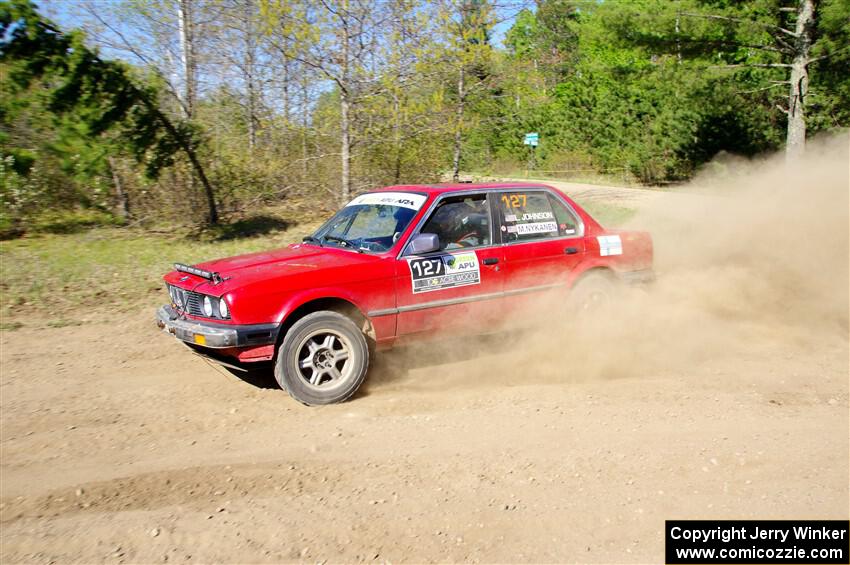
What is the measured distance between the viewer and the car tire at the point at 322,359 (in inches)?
207

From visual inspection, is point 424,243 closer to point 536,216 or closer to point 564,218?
point 536,216

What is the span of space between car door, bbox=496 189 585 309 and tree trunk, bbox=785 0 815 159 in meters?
15.0

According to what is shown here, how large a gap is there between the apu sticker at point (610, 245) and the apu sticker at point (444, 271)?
5.26 feet

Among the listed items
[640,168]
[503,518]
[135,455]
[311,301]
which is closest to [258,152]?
[311,301]

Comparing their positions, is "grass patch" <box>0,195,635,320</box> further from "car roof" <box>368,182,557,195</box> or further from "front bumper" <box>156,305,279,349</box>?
"car roof" <box>368,182,557,195</box>

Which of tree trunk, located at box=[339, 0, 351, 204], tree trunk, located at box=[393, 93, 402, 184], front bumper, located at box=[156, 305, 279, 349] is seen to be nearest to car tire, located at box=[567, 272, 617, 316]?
front bumper, located at box=[156, 305, 279, 349]

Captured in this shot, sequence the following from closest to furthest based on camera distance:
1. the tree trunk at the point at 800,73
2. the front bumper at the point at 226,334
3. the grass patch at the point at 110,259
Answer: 1. the front bumper at the point at 226,334
2. the grass patch at the point at 110,259
3. the tree trunk at the point at 800,73

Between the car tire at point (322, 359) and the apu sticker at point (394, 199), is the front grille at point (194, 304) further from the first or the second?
the apu sticker at point (394, 199)

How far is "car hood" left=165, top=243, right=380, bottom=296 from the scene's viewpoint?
5277 millimetres

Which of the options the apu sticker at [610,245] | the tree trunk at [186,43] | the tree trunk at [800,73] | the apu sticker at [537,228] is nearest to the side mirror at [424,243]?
the apu sticker at [537,228]

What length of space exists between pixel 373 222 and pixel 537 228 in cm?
163

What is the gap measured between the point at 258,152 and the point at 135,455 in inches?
475

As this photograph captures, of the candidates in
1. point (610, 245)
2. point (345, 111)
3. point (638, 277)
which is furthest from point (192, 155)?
point (638, 277)

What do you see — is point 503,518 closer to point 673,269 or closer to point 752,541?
point 752,541
